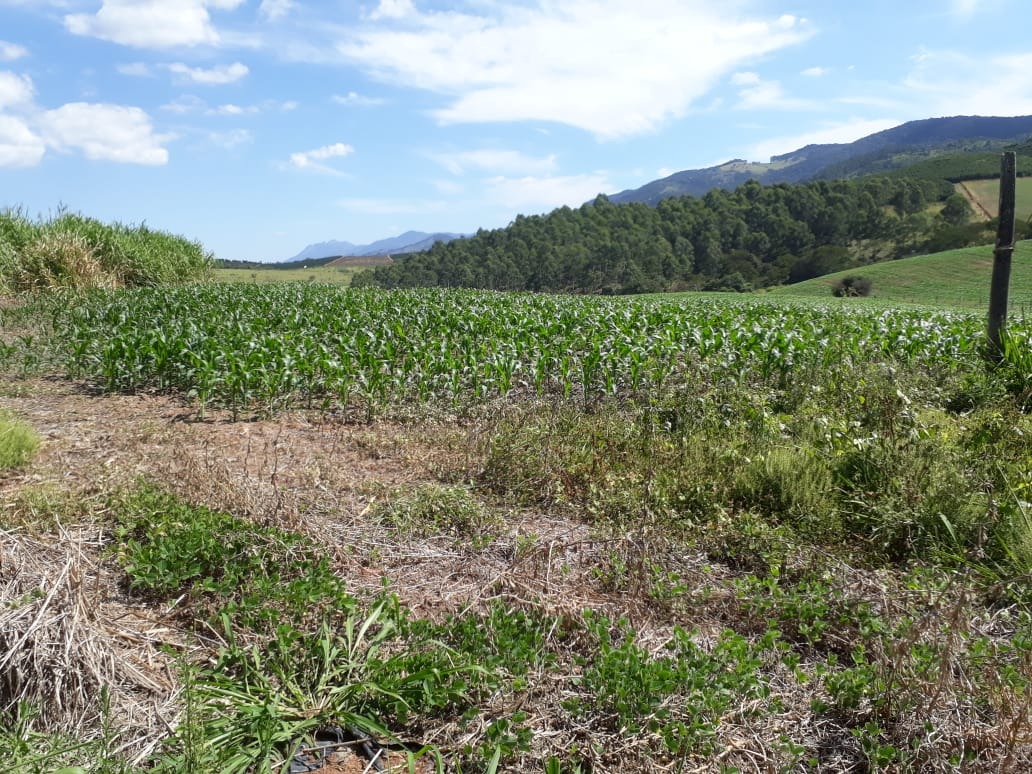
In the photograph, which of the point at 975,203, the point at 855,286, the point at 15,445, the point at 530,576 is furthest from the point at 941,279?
the point at 975,203

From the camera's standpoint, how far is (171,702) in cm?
253

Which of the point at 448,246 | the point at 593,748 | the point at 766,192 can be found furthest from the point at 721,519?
the point at 766,192

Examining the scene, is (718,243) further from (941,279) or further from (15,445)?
(15,445)

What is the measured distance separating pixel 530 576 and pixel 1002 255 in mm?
6460

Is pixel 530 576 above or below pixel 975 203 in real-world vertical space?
below

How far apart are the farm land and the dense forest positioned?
66.8 metres

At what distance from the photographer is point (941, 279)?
42719 mm

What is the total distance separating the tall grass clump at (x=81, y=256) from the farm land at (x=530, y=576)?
534 inches

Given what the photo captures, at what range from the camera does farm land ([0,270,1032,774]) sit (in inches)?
94.2

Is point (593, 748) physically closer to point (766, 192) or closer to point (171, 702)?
point (171, 702)

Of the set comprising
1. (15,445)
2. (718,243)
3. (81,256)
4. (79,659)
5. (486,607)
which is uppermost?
(718,243)

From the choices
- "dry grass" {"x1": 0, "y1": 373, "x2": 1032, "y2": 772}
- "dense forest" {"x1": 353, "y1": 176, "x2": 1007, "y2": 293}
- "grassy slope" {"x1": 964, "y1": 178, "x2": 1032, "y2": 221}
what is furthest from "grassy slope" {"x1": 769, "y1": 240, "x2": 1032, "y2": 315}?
"dry grass" {"x1": 0, "y1": 373, "x2": 1032, "y2": 772}

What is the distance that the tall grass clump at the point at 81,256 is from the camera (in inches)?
711

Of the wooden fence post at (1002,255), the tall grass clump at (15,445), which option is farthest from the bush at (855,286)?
the tall grass clump at (15,445)
